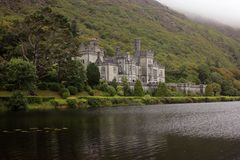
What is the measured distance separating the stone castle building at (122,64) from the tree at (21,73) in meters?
34.1

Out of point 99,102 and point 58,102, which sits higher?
point 58,102

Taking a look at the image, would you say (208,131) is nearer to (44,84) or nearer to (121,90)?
(44,84)

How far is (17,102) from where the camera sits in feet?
232

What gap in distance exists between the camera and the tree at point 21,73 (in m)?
74.6

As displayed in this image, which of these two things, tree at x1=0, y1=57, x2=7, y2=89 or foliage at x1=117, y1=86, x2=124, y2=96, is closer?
tree at x1=0, y1=57, x2=7, y2=89

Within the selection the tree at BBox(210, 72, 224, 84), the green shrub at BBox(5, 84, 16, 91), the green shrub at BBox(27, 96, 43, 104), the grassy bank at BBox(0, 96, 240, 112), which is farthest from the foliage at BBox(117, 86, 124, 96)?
the tree at BBox(210, 72, 224, 84)

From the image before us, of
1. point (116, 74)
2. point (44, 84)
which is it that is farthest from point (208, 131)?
point (116, 74)

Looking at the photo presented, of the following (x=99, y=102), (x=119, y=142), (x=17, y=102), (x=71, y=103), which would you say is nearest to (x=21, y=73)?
(x=17, y=102)

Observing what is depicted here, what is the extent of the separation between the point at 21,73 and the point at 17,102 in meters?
6.50

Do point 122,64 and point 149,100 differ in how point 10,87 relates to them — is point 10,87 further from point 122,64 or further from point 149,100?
point 122,64

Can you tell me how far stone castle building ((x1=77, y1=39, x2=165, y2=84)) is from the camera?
393ft

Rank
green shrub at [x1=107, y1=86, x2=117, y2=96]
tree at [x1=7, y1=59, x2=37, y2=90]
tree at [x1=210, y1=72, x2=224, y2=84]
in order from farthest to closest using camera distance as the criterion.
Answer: tree at [x1=210, y1=72, x2=224, y2=84]
green shrub at [x1=107, y1=86, x2=117, y2=96]
tree at [x1=7, y1=59, x2=37, y2=90]

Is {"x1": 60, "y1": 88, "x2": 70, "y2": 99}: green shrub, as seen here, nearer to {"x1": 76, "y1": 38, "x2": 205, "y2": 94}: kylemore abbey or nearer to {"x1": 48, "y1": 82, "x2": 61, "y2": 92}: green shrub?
{"x1": 48, "y1": 82, "x2": 61, "y2": 92}: green shrub

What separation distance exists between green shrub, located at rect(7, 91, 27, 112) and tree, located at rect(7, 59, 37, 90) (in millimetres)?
4645
